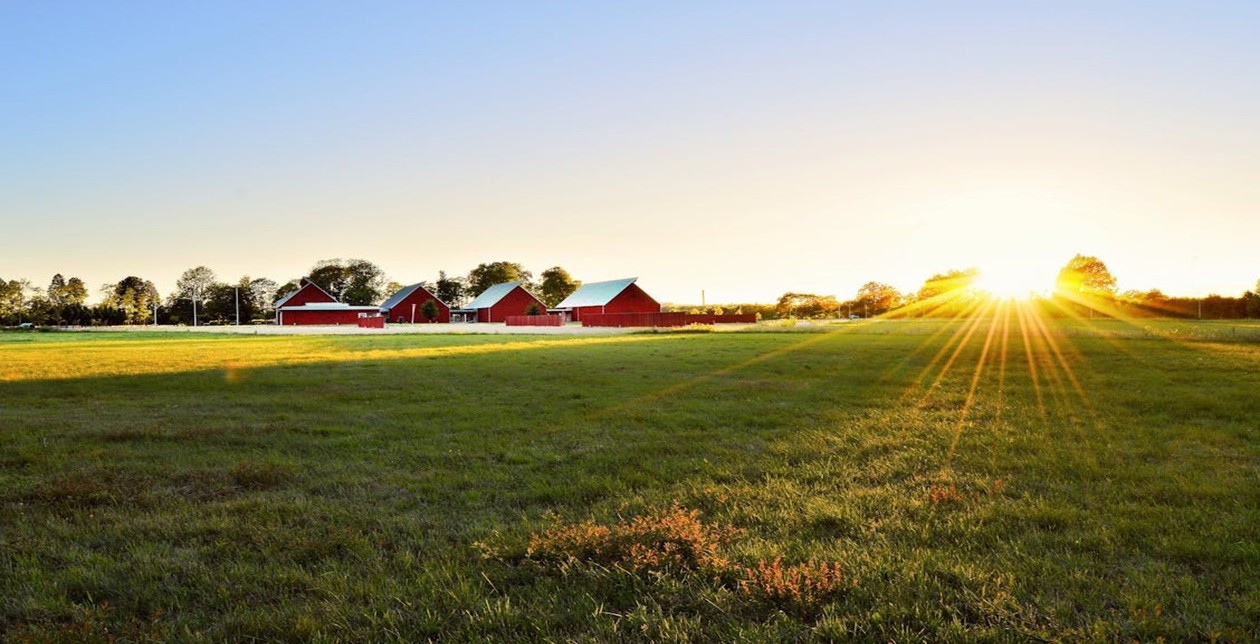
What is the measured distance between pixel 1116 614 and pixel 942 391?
11.2 m

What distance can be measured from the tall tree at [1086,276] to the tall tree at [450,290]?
4552 inches

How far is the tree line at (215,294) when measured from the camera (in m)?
120

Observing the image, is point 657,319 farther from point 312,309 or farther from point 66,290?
point 66,290

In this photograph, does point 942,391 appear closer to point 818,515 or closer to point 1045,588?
point 818,515

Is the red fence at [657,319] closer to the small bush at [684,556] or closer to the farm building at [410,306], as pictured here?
the farm building at [410,306]

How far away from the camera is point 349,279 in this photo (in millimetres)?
131875

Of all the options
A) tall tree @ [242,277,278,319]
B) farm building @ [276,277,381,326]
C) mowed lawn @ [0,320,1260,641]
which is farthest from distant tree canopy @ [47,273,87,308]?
mowed lawn @ [0,320,1260,641]

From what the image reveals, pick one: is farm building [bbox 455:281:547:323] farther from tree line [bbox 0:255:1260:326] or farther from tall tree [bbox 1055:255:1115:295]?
tall tree [bbox 1055:255:1115:295]

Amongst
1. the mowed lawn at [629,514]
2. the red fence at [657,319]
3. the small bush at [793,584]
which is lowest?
the mowed lawn at [629,514]

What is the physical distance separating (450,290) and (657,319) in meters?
81.8

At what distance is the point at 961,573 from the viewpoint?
4.35 metres

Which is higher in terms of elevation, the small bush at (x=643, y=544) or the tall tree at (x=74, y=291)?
the tall tree at (x=74, y=291)

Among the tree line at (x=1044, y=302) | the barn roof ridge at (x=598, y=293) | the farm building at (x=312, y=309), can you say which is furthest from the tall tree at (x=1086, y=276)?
the farm building at (x=312, y=309)

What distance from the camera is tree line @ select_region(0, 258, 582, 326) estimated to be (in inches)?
4707
